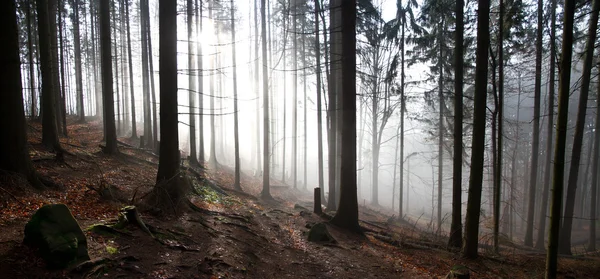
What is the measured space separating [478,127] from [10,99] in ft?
35.5

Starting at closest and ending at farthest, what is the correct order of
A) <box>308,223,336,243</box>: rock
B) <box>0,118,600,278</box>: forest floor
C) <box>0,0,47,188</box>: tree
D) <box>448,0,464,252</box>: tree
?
<box>0,118,600,278</box>: forest floor < <box>0,0,47,188</box>: tree < <box>308,223,336,243</box>: rock < <box>448,0,464,252</box>: tree

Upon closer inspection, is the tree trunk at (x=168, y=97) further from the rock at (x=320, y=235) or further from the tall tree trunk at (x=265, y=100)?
the tall tree trunk at (x=265, y=100)

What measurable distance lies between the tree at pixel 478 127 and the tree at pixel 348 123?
3253mm

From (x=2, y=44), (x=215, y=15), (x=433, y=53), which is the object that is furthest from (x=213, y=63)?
(x=2, y=44)

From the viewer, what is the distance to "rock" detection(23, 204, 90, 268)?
3713 mm

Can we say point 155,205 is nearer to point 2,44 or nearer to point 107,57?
point 2,44

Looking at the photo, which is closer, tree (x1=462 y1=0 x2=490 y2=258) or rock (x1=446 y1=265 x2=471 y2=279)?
rock (x1=446 y1=265 x2=471 y2=279)

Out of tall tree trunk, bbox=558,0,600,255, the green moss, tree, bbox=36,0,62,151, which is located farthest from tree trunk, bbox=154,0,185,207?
tall tree trunk, bbox=558,0,600,255

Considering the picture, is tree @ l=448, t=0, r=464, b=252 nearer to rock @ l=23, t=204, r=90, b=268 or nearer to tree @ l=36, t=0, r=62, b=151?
rock @ l=23, t=204, r=90, b=268

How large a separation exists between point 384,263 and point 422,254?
6.59ft

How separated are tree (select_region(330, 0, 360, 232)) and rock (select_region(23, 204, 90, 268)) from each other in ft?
23.1

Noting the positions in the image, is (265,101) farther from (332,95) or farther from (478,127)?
(478,127)

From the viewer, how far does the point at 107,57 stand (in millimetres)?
11961

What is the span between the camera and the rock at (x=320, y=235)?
8.27 metres
